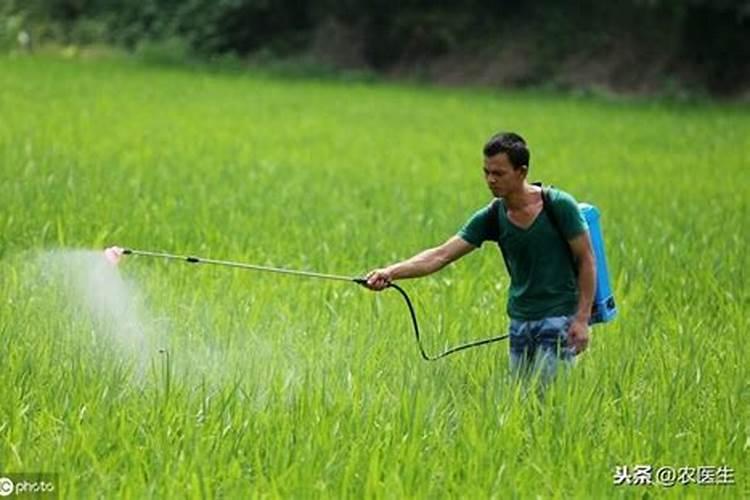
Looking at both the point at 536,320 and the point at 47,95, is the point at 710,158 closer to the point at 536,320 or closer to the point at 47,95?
the point at 47,95

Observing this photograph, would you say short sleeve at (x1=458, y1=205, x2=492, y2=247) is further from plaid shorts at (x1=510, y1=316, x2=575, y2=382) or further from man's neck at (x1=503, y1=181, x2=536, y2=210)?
plaid shorts at (x1=510, y1=316, x2=575, y2=382)

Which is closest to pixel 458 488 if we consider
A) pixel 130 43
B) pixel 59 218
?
pixel 59 218

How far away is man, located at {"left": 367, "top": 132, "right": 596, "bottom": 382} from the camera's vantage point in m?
3.94

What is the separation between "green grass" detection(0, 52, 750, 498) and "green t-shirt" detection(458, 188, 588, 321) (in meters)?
0.25

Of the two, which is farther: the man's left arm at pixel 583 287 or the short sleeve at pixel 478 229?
the short sleeve at pixel 478 229

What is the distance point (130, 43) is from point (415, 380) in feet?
90.6

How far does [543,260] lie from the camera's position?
4043mm

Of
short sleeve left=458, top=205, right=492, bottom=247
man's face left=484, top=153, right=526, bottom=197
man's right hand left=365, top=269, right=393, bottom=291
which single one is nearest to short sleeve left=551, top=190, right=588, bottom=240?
man's face left=484, top=153, right=526, bottom=197

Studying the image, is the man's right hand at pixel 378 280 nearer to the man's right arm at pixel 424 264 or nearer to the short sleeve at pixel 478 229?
the man's right arm at pixel 424 264

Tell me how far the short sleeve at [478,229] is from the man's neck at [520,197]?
5.2 inches

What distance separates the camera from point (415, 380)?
13.1 feet

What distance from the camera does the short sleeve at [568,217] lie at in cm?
396

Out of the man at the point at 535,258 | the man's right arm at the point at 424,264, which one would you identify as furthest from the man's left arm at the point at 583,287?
the man's right arm at the point at 424,264

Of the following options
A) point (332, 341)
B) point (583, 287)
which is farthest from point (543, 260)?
point (332, 341)
